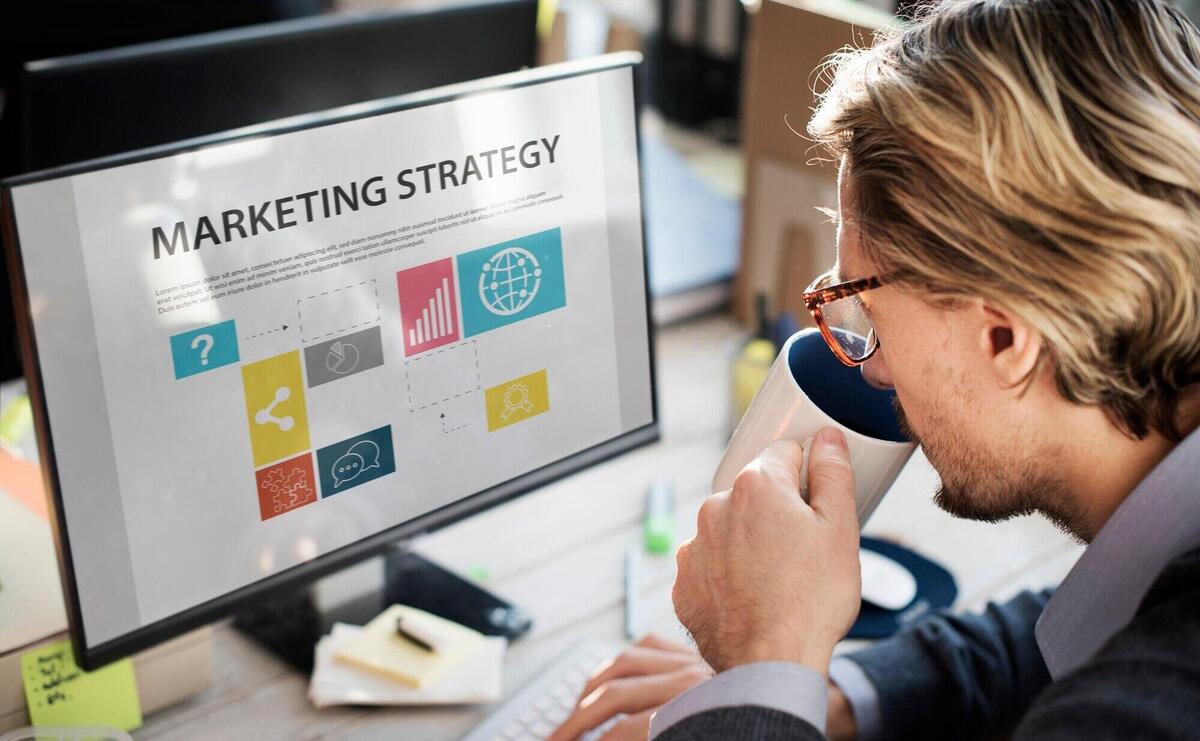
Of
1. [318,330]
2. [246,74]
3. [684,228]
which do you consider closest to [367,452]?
[318,330]

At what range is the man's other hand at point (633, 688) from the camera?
39.8 inches

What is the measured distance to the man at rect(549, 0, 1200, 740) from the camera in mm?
743

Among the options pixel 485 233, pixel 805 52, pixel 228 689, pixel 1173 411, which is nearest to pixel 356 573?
pixel 228 689

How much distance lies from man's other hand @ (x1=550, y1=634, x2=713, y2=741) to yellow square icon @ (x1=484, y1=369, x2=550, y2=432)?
0.75 feet

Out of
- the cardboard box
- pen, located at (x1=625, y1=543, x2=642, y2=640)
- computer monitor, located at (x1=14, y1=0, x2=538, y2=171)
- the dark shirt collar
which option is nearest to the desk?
pen, located at (x1=625, y1=543, x2=642, y2=640)

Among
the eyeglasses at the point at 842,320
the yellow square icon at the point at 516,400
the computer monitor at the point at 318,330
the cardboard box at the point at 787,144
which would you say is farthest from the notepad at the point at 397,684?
the cardboard box at the point at 787,144

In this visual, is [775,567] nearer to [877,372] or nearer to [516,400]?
[877,372]

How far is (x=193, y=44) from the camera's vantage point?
46.9 inches

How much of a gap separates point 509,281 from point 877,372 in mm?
320

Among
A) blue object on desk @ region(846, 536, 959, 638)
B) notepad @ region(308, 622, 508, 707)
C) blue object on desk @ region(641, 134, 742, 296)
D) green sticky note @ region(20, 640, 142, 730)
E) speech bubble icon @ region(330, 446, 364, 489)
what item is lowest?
blue object on desk @ region(846, 536, 959, 638)

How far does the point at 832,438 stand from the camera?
95cm

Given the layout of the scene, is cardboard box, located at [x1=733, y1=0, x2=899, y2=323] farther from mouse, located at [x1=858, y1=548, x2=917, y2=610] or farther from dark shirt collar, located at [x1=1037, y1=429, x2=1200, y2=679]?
dark shirt collar, located at [x1=1037, y1=429, x2=1200, y2=679]

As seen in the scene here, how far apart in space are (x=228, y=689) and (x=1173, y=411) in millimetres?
804

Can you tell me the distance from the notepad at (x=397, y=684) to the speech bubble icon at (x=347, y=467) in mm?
187
